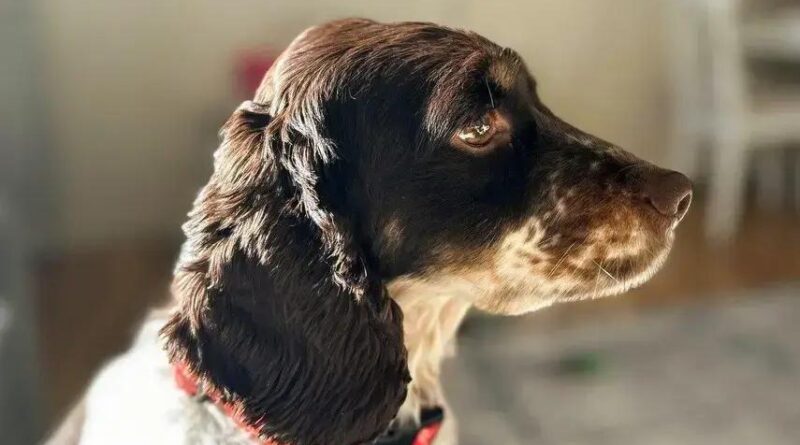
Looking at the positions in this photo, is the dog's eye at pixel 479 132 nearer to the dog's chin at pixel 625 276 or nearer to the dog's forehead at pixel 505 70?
the dog's forehead at pixel 505 70

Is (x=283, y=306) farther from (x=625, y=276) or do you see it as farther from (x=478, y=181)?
(x=625, y=276)

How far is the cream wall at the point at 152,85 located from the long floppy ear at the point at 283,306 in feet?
6.98

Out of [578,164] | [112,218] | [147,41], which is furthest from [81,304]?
[578,164]

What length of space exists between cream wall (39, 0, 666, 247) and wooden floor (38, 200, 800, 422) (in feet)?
0.57

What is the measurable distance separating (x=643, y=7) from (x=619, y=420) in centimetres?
178

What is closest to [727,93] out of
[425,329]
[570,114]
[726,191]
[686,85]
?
[686,85]

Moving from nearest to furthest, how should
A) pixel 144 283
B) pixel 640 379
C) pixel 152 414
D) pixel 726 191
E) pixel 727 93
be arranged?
pixel 152 414 < pixel 640 379 < pixel 144 283 < pixel 727 93 < pixel 726 191

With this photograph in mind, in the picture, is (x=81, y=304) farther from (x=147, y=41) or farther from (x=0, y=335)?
(x=0, y=335)

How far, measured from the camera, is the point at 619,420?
7.20 ft

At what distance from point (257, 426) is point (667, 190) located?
43 cm

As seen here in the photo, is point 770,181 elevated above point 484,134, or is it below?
below

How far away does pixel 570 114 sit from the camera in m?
2.16

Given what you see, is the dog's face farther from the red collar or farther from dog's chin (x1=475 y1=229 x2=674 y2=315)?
the red collar

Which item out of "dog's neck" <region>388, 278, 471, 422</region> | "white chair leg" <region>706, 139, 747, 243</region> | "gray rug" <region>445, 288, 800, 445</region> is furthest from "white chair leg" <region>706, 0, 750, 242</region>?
"dog's neck" <region>388, 278, 471, 422</region>
